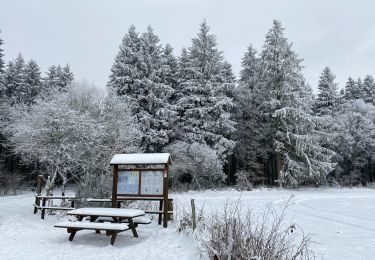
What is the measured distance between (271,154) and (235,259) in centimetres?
3540

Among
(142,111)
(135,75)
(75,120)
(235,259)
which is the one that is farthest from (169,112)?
(235,259)

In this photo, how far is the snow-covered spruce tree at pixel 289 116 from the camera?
107ft

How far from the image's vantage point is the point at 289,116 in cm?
3381

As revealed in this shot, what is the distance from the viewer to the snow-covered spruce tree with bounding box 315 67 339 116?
149 ft

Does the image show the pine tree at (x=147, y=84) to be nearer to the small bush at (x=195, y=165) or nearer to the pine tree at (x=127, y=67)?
the pine tree at (x=127, y=67)

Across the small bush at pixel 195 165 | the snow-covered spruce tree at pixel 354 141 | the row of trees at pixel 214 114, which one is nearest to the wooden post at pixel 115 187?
the row of trees at pixel 214 114

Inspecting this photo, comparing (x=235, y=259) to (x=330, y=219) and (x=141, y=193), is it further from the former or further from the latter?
(x=330, y=219)

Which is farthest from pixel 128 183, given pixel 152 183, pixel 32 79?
pixel 32 79

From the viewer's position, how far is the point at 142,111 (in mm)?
33062

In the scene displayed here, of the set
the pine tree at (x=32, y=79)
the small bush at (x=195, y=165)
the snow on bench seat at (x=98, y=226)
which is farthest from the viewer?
the pine tree at (x=32, y=79)

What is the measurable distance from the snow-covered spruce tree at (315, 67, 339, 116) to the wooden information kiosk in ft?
124

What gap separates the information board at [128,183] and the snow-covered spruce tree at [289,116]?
22.4 meters

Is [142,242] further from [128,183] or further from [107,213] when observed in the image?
[128,183]

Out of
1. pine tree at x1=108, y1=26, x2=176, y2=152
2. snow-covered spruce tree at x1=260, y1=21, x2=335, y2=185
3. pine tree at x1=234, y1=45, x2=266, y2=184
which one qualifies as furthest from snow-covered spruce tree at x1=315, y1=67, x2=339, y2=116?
pine tree at x1=108, y1=26, x2=176, y2=152
